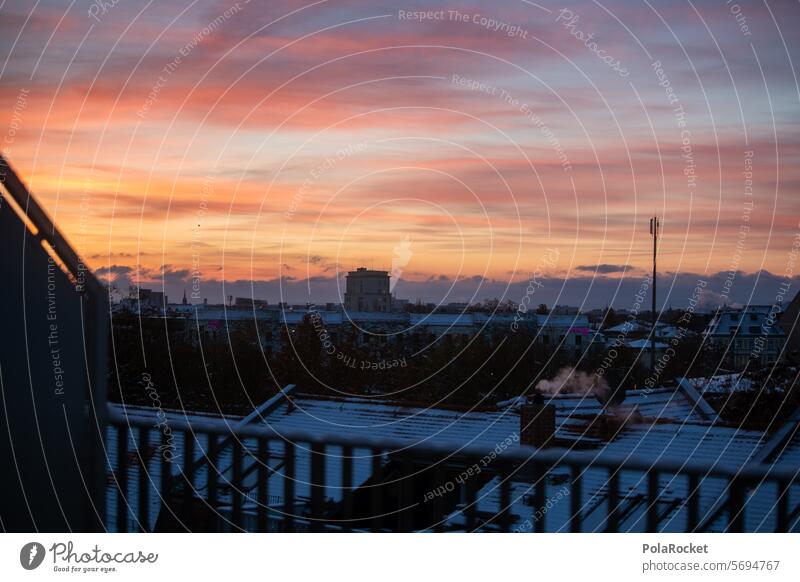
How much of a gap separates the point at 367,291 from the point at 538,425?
2.98 m

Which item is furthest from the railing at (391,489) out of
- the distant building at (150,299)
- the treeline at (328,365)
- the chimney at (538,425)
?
the treeline at (328,365)

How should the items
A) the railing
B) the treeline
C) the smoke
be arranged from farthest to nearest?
the treeline
the smoke
the railing

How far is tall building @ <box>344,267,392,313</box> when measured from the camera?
9.27 metres

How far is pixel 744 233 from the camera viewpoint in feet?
20.6

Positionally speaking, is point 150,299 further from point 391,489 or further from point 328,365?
point 328,365

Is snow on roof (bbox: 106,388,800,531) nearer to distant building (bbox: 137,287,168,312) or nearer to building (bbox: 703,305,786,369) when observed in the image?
building (bbox: 703,305,786,369)

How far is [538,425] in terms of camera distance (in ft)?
25.4

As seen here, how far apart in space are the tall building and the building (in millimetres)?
3256

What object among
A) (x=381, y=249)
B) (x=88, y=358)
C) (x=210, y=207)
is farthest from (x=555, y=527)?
(x=381, y=249)

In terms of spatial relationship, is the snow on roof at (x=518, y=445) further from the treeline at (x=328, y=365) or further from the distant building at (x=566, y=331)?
the distant building at (x=566, y=331)

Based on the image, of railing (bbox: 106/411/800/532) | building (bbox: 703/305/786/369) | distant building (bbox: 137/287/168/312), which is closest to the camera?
railing (bbox: 106/411/800/532)
